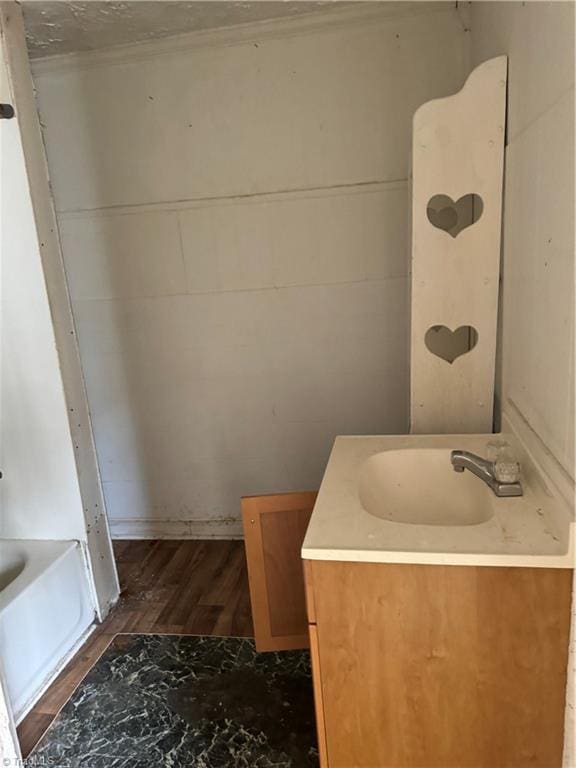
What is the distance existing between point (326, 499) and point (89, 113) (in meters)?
2.22

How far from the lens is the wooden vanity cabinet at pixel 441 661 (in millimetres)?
1104

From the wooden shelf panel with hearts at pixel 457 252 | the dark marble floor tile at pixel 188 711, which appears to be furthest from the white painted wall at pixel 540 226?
the dark marble floor tile at pixel 188 711

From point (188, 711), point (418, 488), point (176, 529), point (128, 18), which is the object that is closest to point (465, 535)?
point (418, 488)

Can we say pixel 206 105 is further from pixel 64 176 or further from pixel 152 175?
pixel 64 176

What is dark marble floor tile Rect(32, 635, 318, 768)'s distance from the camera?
1.66 meters

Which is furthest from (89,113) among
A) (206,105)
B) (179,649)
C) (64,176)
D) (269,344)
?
(179,649)

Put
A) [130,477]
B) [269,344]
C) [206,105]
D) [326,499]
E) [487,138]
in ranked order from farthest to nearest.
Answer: [130,477] < [269,344] < [206,105] < [487,138] < [326,499]

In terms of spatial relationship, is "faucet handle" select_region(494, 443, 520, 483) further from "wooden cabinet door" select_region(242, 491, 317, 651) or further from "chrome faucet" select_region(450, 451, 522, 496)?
"wooden cabinet door" select_region(242, 491, 317, 651)

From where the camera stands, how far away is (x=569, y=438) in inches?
43.5

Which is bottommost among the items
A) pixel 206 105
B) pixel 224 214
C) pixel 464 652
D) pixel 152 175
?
pixel 464 652

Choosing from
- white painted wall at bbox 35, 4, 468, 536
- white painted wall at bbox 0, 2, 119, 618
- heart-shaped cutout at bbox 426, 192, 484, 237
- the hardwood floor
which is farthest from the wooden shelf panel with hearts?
white painted wall at bbox 0, 2, 119, 618

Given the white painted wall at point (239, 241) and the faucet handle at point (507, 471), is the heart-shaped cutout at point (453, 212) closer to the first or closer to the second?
the white painted wall at point (239, 241)

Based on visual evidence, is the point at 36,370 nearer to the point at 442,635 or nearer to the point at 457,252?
the point at 457,252

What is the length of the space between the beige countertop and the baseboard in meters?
1.63
